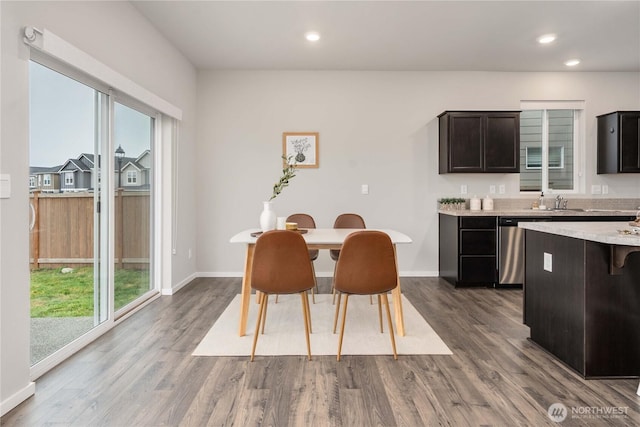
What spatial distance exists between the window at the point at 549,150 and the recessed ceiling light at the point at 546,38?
3.95 feet

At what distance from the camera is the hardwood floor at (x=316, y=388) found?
6.08 feet

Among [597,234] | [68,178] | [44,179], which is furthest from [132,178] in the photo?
[597,234]

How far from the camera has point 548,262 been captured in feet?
8.46

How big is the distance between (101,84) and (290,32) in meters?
1.84

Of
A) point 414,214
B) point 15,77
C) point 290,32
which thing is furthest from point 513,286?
point 15,77

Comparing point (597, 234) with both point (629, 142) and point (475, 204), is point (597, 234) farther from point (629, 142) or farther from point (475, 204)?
point (629, 142)

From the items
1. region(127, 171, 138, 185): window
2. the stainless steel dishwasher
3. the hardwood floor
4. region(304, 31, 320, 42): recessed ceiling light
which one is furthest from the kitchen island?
region(127, 171, 138, 185): window

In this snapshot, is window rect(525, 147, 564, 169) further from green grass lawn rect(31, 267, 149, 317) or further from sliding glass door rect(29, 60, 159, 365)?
green grass lawn rect(31, 267, 149, 317)

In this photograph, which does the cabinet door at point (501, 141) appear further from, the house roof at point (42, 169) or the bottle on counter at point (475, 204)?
the house roof at point (42, 169)

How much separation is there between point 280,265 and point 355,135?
299 cm

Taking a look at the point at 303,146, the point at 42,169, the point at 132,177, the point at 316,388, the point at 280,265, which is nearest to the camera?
the point at 316,388

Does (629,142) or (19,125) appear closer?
(19,125)

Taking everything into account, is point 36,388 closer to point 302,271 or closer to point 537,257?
point 302,271

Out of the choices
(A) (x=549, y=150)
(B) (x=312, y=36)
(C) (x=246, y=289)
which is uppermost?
(B) (x=312, y=36)
